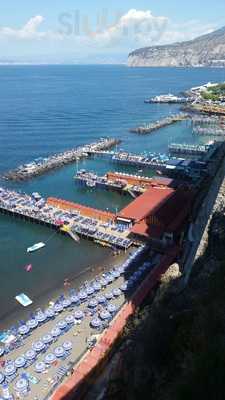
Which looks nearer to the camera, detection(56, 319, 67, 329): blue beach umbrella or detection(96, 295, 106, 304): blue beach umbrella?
detection(56, 319, 67, 329): blue beach umbrella

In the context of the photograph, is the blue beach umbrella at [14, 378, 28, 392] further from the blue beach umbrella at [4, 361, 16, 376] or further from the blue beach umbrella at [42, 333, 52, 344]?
the blue beach umbrella at [42, 333, 52, 344]

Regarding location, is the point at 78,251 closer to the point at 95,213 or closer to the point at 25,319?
the point at 95,213

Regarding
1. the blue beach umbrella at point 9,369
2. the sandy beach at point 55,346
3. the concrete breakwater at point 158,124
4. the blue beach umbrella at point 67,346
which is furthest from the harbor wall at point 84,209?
the concrete breakwater at point 158,124

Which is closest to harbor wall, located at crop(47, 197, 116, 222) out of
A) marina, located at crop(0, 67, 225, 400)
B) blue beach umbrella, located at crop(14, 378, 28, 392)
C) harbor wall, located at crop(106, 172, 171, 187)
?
marina, located at crop(0, 67, 225, 400)

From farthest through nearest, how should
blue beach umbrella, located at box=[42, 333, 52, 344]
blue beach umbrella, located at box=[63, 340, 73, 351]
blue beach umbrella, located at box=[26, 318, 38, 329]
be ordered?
blue beach umbrella, located at box=[26, 318, 38, 329], blue beach umbrella, located at box=[42, 333, 52, 344], blue beach umbrella, located at box=[63, 340, 73, 351]

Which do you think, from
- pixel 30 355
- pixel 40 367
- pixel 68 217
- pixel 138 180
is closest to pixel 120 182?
pixel 138 180

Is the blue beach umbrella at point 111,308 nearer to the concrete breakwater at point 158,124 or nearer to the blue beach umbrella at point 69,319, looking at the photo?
the blue beach umbrella at point 69,319

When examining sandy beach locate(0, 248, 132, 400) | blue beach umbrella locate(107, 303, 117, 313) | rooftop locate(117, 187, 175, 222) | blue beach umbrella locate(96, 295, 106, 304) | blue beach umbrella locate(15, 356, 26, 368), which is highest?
rooftop locate(117, 187, 175, 222)
